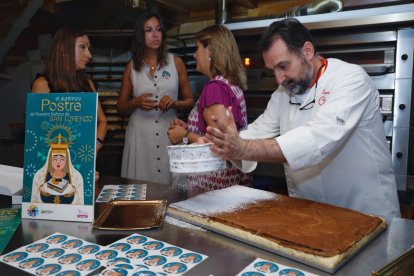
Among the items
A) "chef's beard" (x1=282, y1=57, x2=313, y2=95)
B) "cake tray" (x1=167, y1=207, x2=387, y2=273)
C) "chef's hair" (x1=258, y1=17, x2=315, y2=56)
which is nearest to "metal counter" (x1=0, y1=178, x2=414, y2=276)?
"cake tray" (x1=167, y1=207, x2=387, y2=273)

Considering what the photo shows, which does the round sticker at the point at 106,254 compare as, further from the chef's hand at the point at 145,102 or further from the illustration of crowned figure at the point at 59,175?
the chef's hand at the point at 145,102

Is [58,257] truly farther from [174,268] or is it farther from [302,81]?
[302,81]

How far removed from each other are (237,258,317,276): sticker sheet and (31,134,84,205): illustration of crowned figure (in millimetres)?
563

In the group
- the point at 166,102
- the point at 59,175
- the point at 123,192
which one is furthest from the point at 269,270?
the point at 166,102

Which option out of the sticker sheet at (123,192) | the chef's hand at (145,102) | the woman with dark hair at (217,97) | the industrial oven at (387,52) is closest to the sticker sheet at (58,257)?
the sticker sheet at (123,192)

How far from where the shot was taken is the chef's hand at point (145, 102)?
2.45m

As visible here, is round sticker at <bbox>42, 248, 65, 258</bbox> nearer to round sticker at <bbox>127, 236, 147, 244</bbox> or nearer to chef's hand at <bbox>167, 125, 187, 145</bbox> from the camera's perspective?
round sticker at <bbox>127, 236, 147, 244</bbox>

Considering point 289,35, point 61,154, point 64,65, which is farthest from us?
point 64,65

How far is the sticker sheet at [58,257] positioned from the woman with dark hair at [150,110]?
1.59 m

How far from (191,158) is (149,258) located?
393mm

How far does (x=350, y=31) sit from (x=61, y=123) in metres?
2.14

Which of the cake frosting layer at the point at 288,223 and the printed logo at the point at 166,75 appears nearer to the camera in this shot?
the cake frosting layer at the point at 288,223

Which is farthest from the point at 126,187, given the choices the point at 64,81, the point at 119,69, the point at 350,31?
the point at 119,69

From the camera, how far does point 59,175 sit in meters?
1.11
